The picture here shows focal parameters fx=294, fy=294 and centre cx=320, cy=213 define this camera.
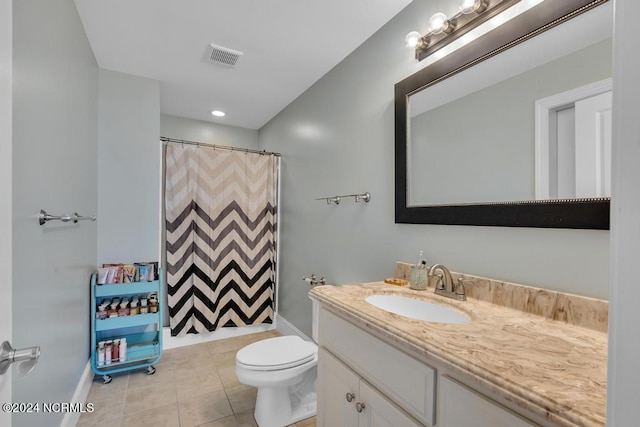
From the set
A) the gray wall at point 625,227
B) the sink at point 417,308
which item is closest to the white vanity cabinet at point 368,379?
the sink at point 417,308

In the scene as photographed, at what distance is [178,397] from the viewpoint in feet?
6.38

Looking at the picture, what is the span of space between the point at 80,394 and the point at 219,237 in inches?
56.4

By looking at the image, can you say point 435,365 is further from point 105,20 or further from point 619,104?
point 105,20

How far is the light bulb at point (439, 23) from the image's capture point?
4.42 ft

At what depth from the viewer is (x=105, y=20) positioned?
1737 mm

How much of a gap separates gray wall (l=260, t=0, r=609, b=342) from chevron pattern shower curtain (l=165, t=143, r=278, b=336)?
0.22 meters

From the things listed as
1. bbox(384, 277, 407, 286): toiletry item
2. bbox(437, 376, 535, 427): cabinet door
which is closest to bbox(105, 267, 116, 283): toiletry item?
bbox(384, 277, 407, 286): toiletry item

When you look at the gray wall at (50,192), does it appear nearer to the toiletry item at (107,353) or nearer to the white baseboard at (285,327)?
the toiletry item at (107,353)

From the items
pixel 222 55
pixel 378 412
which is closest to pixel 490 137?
pixel 378 412

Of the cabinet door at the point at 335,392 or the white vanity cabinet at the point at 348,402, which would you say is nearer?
the white vanity cabinet at the point at 348,402

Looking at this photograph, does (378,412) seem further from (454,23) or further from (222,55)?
(222,55)

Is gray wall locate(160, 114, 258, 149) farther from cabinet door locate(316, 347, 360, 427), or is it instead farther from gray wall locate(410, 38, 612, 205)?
cabinet door locate(316, 347, 360, 427)

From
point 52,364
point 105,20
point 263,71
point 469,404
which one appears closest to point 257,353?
point 52,364

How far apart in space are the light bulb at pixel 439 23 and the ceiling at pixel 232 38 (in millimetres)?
311
